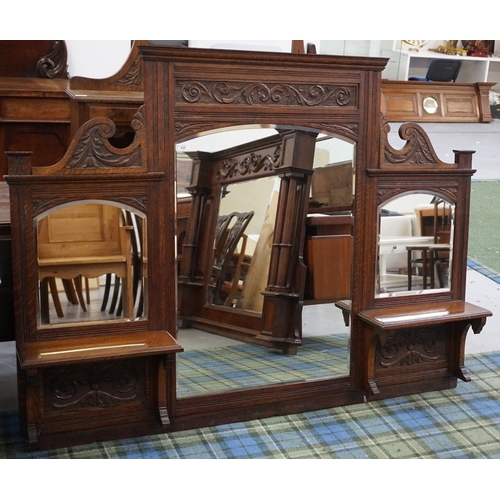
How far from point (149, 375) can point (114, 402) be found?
0.56 ft

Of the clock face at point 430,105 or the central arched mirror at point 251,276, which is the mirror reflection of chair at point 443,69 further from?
the central arched mirror at point 251,276

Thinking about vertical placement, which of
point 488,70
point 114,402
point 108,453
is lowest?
point 108,453

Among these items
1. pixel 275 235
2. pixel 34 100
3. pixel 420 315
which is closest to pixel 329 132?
pixel 275 235

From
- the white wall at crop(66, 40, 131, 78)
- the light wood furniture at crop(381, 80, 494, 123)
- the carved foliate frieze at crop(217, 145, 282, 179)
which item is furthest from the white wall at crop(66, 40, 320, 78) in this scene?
the light wood furniture at crop(381, 80, 494, 123)

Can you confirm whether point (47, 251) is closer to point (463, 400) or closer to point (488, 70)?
point (463, 400)

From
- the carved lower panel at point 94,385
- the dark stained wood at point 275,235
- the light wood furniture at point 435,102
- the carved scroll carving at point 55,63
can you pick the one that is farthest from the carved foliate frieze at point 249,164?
the light wood furniture at point 435,102

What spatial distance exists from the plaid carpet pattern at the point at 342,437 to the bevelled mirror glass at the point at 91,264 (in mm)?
511

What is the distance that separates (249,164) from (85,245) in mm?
789

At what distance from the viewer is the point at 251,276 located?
3.05 metres

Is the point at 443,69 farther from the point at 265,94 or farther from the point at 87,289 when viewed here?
the point at 87,289

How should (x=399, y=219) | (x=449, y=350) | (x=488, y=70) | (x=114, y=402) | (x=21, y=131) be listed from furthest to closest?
1. (x=488, y=70)
2. (x=21, y=131)
3. (x=449, y=350)
4. (x=399, y=219)
5. (x=114, y=402)

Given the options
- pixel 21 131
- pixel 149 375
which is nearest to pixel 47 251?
pixel 149 375

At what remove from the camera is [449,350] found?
10.9 ft

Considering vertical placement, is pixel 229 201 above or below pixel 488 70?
below
